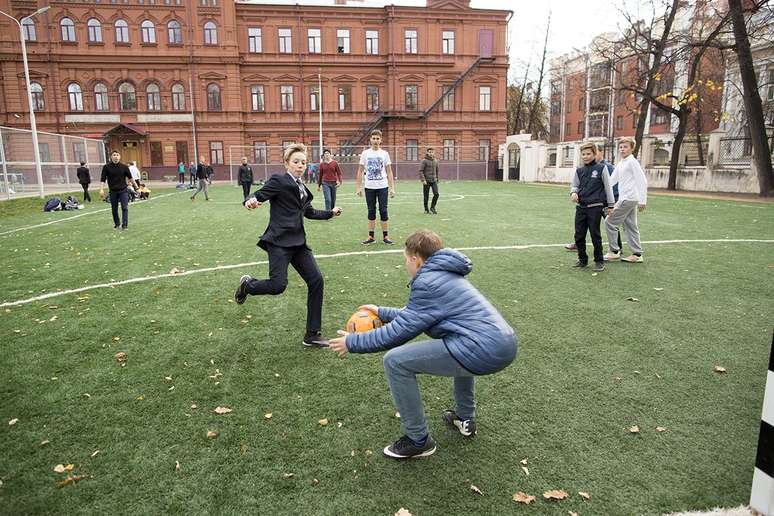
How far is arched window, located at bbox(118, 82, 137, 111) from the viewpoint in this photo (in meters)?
45.0

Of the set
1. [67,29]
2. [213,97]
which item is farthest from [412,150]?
[67,29]

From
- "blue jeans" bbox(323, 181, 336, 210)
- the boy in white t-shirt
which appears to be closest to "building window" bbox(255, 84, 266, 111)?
"blue jeans" bbox(323, 181, 336, 210)

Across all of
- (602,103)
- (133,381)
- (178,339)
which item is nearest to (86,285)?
(178,339)

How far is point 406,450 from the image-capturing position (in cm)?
322

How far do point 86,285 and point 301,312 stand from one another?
346cm

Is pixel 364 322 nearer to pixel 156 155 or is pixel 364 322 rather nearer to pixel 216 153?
pixel 216 153

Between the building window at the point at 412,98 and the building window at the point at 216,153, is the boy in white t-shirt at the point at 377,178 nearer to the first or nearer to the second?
the building window at the point at 216,153

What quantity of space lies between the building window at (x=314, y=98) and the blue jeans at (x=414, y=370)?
46.9 m

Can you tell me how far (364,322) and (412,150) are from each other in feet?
151

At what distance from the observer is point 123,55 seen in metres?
44.2

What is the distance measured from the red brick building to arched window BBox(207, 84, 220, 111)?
0.28ft

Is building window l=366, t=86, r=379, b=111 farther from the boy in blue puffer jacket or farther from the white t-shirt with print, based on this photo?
the boy in blue puffer jacket

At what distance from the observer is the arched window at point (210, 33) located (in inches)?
1766

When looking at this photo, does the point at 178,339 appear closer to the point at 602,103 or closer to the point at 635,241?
the point at 635,241
